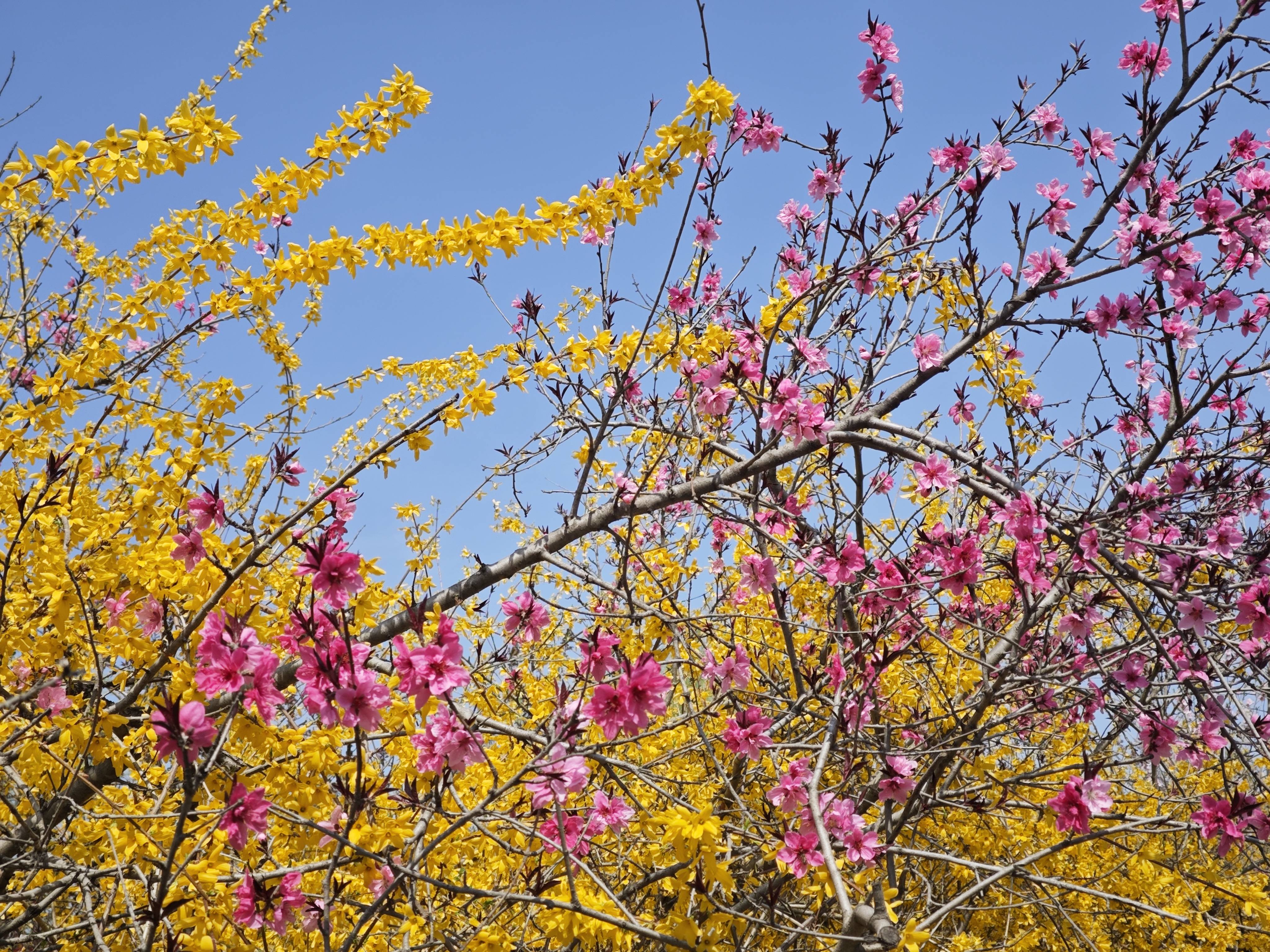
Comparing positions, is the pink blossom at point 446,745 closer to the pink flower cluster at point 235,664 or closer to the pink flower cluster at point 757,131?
the pink flower cluster at point 235,664

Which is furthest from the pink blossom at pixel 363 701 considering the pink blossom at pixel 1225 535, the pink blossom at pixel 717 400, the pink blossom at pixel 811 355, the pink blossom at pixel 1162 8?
the pink blossom at pixel 1162 8

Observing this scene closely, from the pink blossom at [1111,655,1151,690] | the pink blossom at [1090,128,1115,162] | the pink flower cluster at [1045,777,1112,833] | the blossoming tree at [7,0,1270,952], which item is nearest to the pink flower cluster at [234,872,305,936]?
the blossoming tree at [7,0,1270,952]

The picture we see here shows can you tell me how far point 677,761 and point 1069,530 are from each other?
2.65 meters

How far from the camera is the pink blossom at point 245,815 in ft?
6.87

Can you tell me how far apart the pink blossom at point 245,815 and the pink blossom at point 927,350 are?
317 centimetres

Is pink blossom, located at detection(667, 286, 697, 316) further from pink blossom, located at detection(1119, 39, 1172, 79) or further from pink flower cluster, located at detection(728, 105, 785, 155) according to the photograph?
pink blossom, located at detection(1119, 39, 1172, 79)

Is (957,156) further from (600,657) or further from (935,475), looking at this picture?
(600,657)

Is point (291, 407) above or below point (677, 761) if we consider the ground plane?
above

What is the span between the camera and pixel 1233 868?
6.70m

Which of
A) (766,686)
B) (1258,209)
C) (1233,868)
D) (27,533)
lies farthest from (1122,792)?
(27,533)

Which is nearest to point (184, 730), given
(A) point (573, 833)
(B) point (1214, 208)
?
(A) point (573, 833)

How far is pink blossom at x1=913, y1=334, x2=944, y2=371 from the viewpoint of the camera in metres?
3.78

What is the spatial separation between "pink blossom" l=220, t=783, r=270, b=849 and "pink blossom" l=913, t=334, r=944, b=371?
3.17 meters

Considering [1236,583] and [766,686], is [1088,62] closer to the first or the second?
[1236,583]
